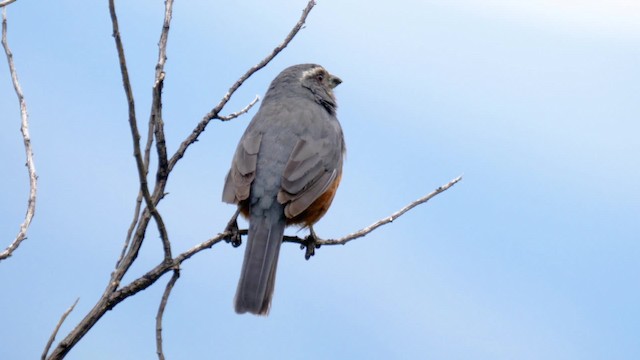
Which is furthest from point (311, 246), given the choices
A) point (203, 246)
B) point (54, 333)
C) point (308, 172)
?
point (54, 333)

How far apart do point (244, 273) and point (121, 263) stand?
1.07 m

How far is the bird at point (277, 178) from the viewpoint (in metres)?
4.83

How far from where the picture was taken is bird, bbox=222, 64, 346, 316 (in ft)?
15.8

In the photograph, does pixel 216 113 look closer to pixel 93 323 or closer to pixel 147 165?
pixel 147 165

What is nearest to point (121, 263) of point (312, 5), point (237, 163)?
point (237, 163)

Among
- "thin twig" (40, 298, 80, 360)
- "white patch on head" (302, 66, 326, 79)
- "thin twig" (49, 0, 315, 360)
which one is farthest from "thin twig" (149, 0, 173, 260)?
"white patch on head" (302, 66, 326, 79)

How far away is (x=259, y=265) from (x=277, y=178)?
0.69 metres

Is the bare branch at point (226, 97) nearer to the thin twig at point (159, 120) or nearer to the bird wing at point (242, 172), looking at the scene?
the thin twig at point (159, 120)

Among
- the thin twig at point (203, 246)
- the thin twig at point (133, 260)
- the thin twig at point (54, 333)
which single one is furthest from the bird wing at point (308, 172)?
the thin twig at point (54, 333)

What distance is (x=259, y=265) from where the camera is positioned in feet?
15.9

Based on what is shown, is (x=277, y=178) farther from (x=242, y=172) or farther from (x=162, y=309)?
(x=162, y=309)

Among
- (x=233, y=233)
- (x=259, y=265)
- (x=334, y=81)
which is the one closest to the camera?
(x=259, y=265)

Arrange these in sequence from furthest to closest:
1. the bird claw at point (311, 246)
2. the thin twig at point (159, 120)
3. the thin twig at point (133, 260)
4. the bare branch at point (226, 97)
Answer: the bird claw at point (311, 246) → the bare branch at point (226, 97) → the thin twig at point (159, 120) → the thin twig at point (133, 260)

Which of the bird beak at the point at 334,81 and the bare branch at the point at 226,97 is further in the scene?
the bird beak at the point at 334,81
